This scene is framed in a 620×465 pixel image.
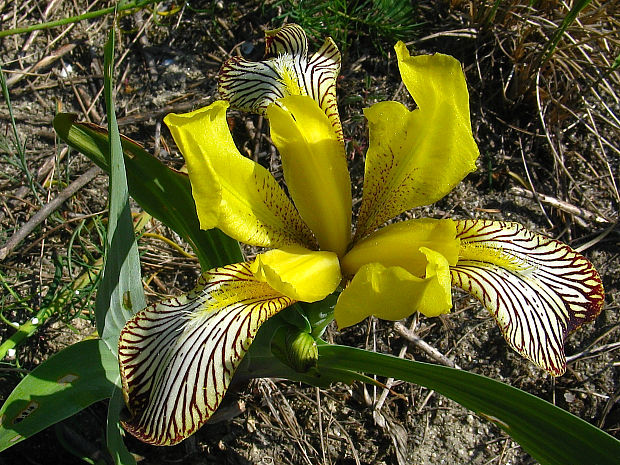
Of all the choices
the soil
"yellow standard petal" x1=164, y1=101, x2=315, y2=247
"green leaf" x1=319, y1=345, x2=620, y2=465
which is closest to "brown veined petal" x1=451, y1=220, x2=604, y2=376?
"green leaf" x1=319, y1=345, x2=620, y2=465

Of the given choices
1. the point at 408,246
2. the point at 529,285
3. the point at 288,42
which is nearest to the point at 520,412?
the point at 529,285

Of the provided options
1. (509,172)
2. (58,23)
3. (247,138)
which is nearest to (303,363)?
(247,138)

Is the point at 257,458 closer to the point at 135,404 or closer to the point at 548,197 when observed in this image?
the point at 135,404

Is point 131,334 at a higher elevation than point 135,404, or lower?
higher

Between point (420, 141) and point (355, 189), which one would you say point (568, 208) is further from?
point (420, 141)

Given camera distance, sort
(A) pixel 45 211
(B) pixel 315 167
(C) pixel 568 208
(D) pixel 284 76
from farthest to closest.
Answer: (C) pixel 568 208, (A) pixel 45 211, (D) pixel 284 76, (B) pixel 315 167

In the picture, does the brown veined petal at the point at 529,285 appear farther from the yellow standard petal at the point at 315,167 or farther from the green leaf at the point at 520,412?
the yellow standard petal at the point at 315,167

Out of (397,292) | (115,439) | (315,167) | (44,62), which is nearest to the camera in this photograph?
(397,292)
